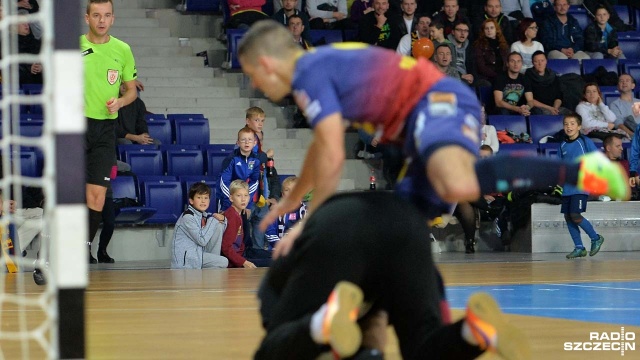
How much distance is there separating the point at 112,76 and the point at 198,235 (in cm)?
324

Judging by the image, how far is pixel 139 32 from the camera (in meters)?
15.1

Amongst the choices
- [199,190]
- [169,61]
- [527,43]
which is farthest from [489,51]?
[199,190]

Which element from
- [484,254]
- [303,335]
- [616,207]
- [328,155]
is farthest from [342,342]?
[616,207]

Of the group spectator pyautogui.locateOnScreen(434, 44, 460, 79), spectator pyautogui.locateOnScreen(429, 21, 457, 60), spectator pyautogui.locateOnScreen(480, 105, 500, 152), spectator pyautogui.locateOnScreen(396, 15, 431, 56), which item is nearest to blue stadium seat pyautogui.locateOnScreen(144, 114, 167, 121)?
spectator pyautogui.locateOnScreen(396, 15, 431, 56)

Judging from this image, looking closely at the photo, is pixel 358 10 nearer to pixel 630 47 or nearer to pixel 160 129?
pixel 160 129

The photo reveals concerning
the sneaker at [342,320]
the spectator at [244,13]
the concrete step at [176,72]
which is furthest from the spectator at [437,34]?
the sneaker at [342,320]

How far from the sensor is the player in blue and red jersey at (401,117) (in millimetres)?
3283

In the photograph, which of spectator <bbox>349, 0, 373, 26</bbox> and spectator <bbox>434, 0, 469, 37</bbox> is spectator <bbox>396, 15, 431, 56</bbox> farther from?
spectator <bbox>349, 0, 373, 26</bbox>

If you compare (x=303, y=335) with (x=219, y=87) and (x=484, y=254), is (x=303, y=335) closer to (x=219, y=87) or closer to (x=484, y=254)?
(x=484, y=254)

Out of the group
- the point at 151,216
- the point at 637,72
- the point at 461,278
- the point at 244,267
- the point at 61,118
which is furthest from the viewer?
the point at 637,72

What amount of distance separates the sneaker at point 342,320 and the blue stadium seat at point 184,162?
32.8 feet

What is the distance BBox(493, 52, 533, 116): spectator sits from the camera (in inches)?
574

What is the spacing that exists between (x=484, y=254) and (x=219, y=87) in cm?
452

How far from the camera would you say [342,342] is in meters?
2.90
